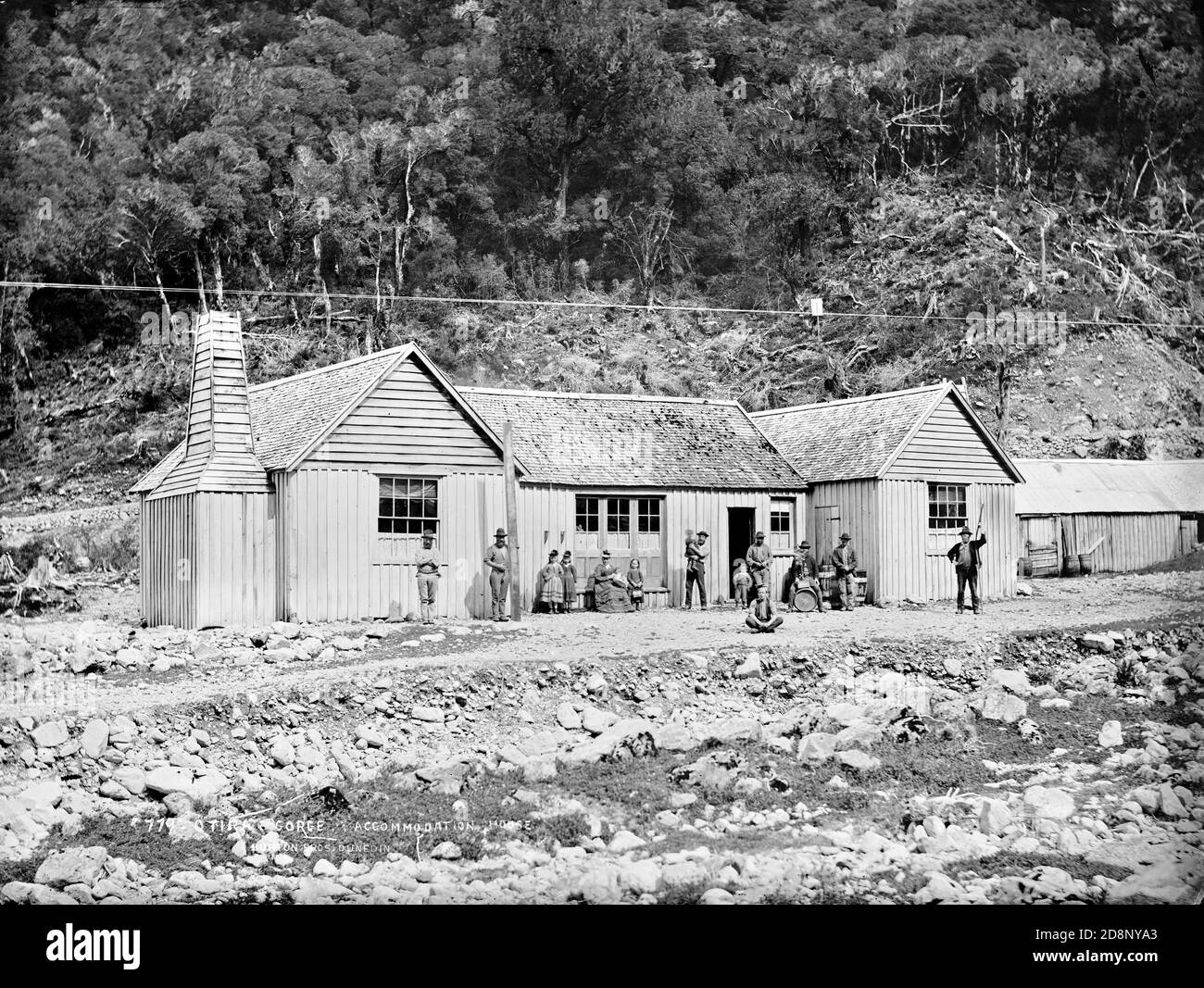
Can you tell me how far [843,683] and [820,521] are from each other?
509cm

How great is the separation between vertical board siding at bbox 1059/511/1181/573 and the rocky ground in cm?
231

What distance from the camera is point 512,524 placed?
13.0m

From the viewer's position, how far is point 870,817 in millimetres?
8812

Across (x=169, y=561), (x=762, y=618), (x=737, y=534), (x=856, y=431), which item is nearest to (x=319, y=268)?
(x=169, y=561)

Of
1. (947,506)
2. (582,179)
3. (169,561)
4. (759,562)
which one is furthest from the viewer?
(947,506)

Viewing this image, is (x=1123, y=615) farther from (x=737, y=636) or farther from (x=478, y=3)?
(x=478, y=3)

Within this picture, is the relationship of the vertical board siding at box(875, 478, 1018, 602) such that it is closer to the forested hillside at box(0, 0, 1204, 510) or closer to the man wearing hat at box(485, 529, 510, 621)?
the forested hillside at box(0, 0, 1204, 510)

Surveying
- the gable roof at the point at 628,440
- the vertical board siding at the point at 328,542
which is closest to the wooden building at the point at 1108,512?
the gable roof at the point at 628,440

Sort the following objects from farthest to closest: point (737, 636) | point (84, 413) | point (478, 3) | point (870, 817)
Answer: point (84, 413) < point (737, 636) < point (478, 3) < point (870, 817)

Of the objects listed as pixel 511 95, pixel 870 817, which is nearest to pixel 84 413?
pixel 511 95

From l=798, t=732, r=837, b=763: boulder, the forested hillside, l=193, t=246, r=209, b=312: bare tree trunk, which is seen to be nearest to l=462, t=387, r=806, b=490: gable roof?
the forested hillside

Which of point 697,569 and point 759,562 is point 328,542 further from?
point 759,562

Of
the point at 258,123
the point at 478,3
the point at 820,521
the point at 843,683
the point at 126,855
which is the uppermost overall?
the point at 478,3

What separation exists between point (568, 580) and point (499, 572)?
1253 mm
